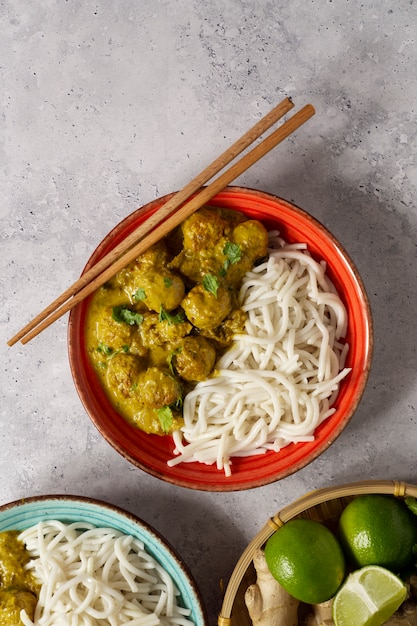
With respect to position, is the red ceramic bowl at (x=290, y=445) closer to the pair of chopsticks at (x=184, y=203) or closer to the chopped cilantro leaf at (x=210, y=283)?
the pair of chopsticks at (x=184, y=203)

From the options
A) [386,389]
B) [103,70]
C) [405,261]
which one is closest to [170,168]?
Answer: [103,70]

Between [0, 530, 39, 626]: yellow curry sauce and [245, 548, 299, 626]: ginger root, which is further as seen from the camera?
[0, 530, 39, 626]: yellow curry sauce

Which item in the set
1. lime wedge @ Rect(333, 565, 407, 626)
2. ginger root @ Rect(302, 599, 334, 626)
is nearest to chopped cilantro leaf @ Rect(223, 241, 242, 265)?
lime wedge @ Rect(333, 565, 407, 626)

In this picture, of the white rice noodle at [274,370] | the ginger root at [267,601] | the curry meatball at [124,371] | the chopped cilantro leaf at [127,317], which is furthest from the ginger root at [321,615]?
the chopped cilantro leaf at [127,317]

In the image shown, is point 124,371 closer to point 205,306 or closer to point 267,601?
point 205,306

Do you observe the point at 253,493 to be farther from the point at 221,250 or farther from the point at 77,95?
the point at 77,95

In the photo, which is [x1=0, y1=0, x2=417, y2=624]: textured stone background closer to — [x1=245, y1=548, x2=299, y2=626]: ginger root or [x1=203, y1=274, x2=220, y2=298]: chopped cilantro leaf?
[x1=245, y1=548, x2=299, y2=626]: ginger root

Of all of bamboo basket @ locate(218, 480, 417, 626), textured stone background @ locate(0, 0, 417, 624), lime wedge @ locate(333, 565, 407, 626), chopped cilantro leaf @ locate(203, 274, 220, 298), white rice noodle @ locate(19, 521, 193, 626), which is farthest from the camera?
textured stone background @ locate(0, 0, 417, 624)
